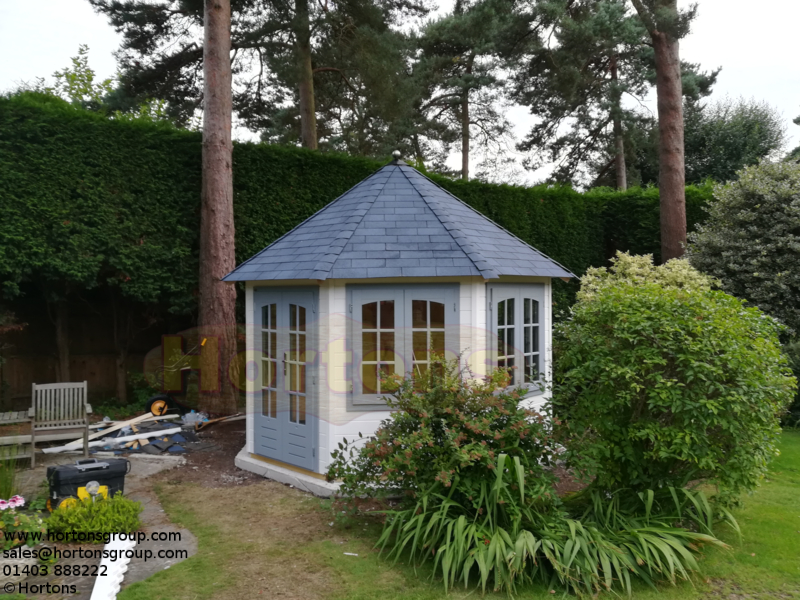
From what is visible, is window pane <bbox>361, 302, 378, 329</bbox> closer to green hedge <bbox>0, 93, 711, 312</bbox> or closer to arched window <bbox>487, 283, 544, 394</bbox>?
arched window <bbox>487, 283, 544, 394</bbox>

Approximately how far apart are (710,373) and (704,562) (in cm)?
145

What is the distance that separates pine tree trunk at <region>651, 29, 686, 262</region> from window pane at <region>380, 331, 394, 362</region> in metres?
8.73

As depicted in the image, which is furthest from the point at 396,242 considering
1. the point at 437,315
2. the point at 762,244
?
the point at 762,244

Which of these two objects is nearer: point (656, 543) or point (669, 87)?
point (656, 543)

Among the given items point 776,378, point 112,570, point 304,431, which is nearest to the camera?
point 112,570

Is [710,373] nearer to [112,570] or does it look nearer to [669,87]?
[112,570]

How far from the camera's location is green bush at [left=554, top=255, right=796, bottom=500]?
14.4 feet

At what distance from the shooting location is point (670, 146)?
12.3 meters

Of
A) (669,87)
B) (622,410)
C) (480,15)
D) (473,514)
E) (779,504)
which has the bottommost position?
(779,504)

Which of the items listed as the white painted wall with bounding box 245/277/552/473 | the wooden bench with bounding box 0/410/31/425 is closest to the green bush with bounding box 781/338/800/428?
the white painted wall with bounding box 245/277/552/473

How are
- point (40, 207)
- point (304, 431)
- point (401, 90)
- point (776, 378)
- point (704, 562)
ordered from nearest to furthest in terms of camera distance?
point (704, 562)
point (776, 378)
point (304, 431)
point (40, 207)
point (401, 90)

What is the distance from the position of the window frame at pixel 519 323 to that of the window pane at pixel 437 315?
0.53 metres

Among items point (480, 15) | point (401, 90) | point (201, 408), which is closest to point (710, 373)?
point (201, 408)

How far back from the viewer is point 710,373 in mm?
4422
